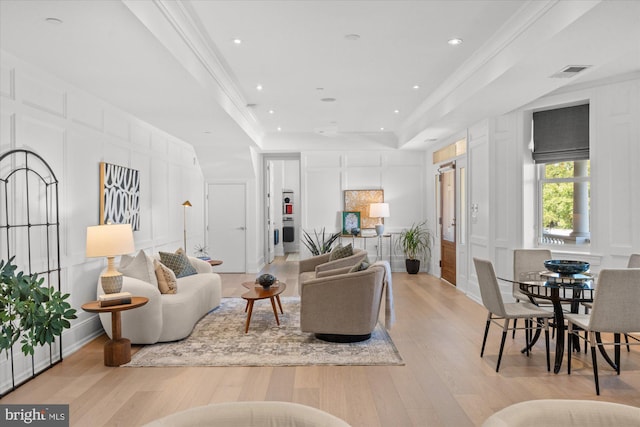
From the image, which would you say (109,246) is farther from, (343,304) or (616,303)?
(616,303)

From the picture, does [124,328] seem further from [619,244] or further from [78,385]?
[619,244]

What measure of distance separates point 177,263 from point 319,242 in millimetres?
4000

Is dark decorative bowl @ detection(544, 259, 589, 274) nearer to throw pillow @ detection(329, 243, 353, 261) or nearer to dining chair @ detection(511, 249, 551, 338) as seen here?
dining chair @ detection(511, 249, 551, 338)

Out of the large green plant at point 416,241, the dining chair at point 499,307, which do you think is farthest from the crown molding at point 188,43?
the large green plant at point 416,241

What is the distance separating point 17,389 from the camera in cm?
→ 331

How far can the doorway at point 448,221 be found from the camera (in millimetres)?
7586

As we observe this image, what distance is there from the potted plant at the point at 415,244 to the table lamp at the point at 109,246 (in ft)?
19.6

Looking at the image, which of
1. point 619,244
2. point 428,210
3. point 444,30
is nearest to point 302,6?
point 444,30

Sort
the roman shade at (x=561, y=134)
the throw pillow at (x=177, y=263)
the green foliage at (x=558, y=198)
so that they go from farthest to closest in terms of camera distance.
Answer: the throw pillow at (x=177, y=263)
the green foliage at (x=558, y=198)
the roman shade at (x=561, y=134)

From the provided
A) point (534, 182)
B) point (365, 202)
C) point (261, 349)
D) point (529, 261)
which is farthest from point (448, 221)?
point (261, 349)

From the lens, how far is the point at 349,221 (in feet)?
30.5

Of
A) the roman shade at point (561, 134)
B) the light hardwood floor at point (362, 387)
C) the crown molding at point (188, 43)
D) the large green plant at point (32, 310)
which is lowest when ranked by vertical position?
the light hardwood floor at point (362, 387)

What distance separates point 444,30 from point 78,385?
3.99 meters

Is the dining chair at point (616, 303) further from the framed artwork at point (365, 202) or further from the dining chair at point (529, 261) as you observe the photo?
the framed artwork at point (365, 202)
